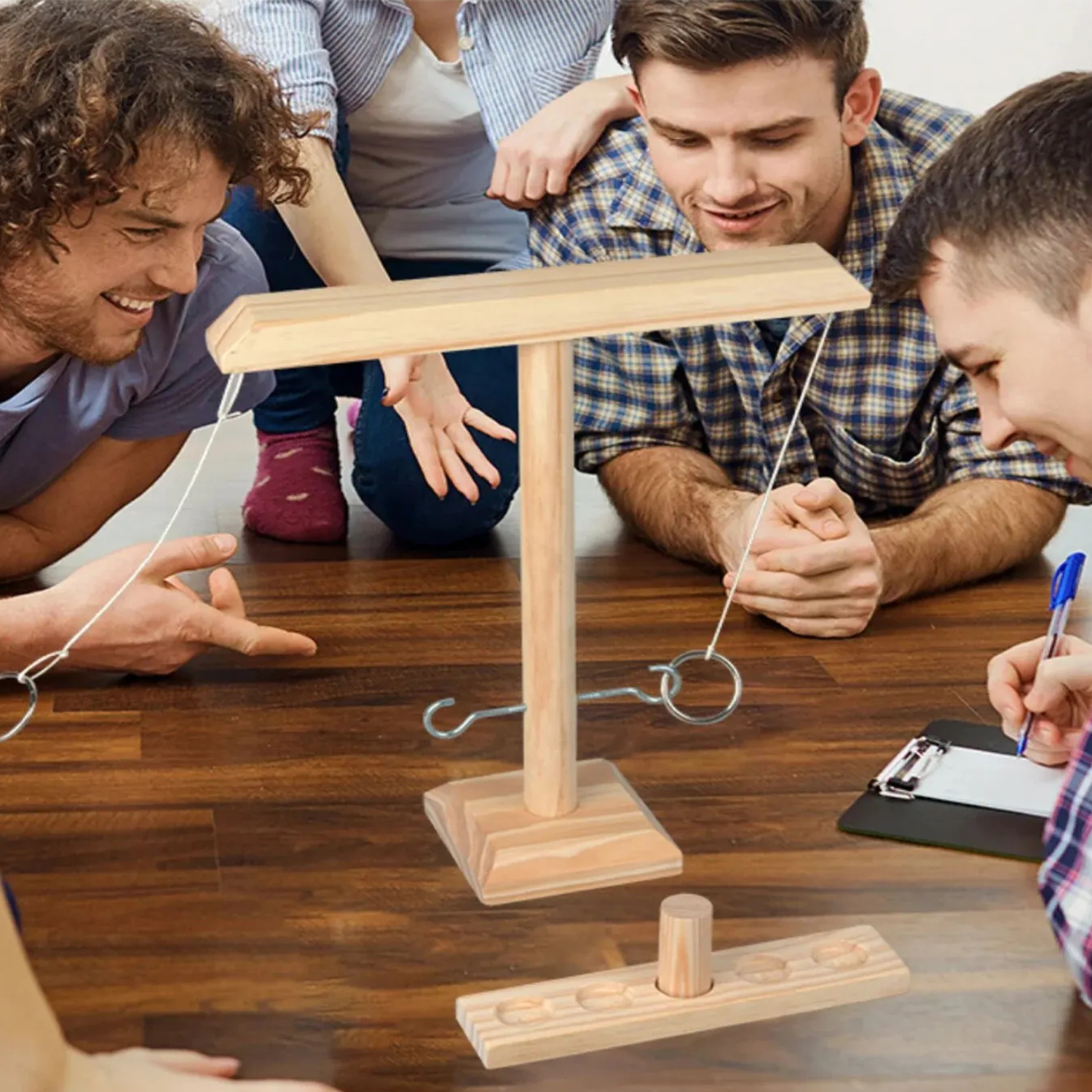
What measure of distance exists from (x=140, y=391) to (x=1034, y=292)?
942 mm

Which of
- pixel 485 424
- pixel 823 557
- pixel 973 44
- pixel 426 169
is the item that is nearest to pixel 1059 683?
pixel 823 557

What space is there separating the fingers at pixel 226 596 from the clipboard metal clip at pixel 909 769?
617 millimetres

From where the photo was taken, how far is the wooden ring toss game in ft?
3.38

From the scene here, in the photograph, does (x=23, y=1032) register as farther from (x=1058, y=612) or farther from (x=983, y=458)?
(x=983, y=458)

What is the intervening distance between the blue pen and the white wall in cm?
236

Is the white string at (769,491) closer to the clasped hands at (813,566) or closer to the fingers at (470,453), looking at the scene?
the clasped hands at (813,566)

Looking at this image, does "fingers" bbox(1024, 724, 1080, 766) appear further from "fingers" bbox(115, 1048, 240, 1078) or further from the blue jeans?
the blue jeans

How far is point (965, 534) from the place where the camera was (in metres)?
1.76

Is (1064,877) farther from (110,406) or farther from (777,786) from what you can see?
(110,406)

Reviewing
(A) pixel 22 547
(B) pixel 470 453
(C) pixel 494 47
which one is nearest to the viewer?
(B) pixel 470 453

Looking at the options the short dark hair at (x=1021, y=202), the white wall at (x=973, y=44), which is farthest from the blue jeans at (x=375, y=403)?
the white wall at (x=973, y=44)

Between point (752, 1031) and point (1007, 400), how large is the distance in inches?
19.2

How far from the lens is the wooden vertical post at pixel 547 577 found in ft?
3.55

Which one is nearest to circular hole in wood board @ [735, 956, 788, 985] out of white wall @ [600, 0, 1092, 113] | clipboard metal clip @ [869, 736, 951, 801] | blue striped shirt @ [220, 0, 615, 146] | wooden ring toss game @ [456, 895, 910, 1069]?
wooden ring toss game @ [456, 895, 910, 1069]
